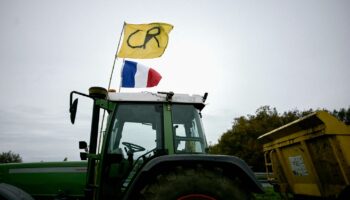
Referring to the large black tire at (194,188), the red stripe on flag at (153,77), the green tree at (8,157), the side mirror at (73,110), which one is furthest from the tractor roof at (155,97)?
the green tree at (8,157)

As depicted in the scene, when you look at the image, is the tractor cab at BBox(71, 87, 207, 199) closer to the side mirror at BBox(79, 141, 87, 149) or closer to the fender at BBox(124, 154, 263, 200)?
the side mirror at BBox(79, 141, 87, 149)

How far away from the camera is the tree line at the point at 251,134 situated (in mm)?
29656

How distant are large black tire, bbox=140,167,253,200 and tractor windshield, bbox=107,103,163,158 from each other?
699 millimetres

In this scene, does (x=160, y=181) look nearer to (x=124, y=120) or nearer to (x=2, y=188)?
(x=124, y=120)

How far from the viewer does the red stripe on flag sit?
5273 millimetres

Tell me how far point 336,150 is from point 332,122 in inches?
16.5

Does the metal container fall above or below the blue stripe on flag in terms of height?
below

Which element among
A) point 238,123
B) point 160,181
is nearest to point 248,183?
point 160,181

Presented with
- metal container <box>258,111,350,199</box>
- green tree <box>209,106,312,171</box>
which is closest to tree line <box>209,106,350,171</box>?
green tree <box>209,106,312,171</box>

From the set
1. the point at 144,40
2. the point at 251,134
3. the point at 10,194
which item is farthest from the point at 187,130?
the point at 251,134

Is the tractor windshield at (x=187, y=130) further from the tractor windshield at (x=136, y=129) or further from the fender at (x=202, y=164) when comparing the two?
the fender at (x=202, y=164)

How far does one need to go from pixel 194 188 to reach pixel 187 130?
41.7 inches

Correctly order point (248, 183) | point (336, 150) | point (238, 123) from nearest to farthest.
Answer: point (248, 183), point (336, 150), point (238, 123)

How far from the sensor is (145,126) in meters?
3.22
